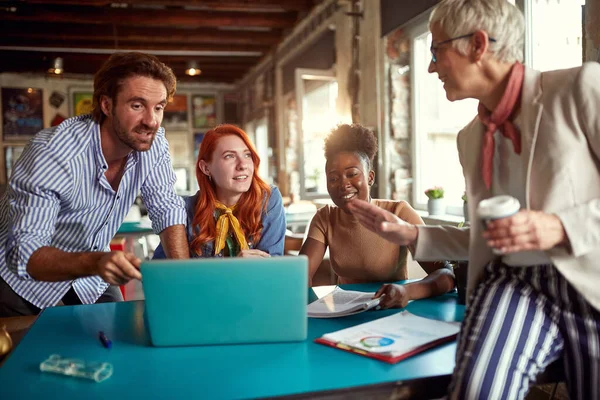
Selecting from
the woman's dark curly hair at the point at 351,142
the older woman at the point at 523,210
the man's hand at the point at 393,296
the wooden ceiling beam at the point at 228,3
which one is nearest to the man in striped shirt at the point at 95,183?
the woman's dark curly hair at the point at 351,142

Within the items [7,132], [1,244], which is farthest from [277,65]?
[1,244]

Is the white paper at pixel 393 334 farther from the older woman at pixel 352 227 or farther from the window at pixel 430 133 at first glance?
the window at pixel 430 133

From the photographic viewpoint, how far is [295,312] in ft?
4.12

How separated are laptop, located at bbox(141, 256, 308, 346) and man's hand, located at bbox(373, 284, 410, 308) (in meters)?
0.40

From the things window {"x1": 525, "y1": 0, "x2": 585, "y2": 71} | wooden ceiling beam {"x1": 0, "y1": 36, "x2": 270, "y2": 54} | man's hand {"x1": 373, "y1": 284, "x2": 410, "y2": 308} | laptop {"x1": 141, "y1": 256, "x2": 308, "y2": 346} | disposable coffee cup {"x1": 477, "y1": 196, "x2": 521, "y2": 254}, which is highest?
wooden ceiling beam {"x1": 0, "y1": 36, "x2": 270, "y2": 54}

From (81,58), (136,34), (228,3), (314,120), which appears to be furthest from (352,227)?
(81,58)

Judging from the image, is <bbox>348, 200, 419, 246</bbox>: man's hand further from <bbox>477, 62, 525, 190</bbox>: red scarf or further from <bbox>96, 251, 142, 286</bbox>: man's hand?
<bbox>96, 251, 142, 286</bbox>: man's hand

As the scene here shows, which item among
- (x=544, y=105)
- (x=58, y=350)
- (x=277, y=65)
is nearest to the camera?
(x=544, y=105)

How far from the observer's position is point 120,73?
2.13 metres

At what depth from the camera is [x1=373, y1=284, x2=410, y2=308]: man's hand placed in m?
1.59

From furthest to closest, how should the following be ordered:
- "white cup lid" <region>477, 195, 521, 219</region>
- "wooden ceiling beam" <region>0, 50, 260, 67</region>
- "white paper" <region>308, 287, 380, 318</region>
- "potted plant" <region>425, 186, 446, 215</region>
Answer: "wooden ceiling beam" <region>0, 50, 260, 67</region> → "potted plant" <region>425, 186, 446, 215</region> → "white paper" <region>308, 287, 380, 318</region> → "white cup lid" <region>477, 195, 521, 219</region>

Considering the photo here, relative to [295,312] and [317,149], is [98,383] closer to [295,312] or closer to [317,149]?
[295,312]

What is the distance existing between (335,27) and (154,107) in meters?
4.32

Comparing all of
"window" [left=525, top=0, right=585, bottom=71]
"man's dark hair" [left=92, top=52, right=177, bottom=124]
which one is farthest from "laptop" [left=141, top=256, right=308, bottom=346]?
"window" [left=525, top=0, right=585, bottom=71]
